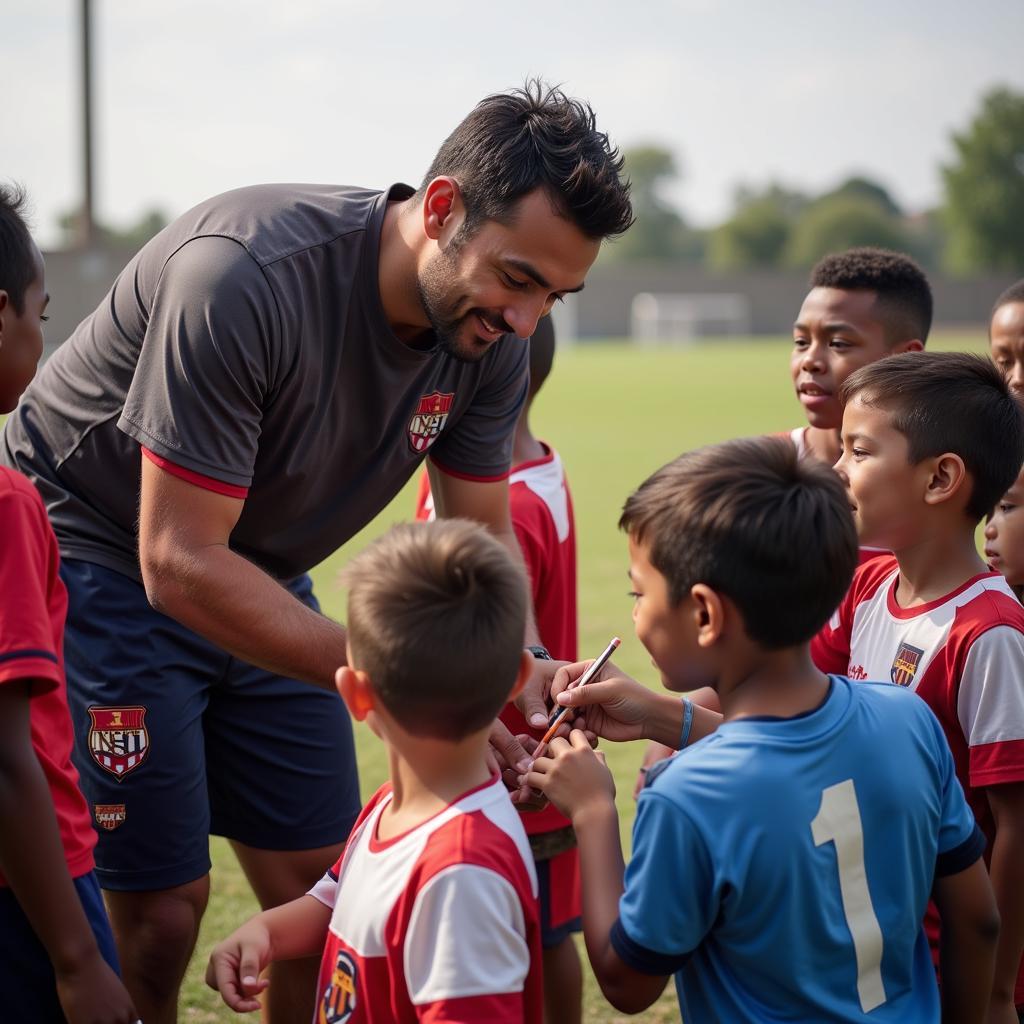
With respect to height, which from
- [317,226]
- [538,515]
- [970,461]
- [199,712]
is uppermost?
Result: [317,226]

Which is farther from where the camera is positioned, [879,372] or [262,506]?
[262,506]

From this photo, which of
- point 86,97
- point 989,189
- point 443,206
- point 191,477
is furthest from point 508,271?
point 989,189

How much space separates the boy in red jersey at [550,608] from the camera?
11.1 ft

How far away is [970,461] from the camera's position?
2.64 metres

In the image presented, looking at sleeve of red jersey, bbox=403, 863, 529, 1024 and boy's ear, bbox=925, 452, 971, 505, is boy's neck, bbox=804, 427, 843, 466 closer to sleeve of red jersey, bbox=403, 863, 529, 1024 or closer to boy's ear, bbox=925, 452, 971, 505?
boy's ear, bbox=925, 452, 971, 505

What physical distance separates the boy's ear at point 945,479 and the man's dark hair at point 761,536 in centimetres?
74

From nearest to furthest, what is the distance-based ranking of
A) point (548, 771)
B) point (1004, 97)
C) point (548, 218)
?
point (548, 771) < point (548, 218) < point (1004, 97)

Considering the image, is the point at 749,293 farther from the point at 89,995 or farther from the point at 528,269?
the point at 89,995

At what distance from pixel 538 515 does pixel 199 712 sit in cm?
120

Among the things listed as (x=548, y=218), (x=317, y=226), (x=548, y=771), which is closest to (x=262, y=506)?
(x=317, y=226)

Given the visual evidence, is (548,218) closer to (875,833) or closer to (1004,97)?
(875,833)

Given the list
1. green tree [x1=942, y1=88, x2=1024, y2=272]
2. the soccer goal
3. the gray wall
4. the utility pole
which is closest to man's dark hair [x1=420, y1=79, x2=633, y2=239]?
the utility pole

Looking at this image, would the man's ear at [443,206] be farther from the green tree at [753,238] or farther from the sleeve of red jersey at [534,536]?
the green tree at [753,238]

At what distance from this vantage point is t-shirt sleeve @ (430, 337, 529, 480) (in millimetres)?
3418
